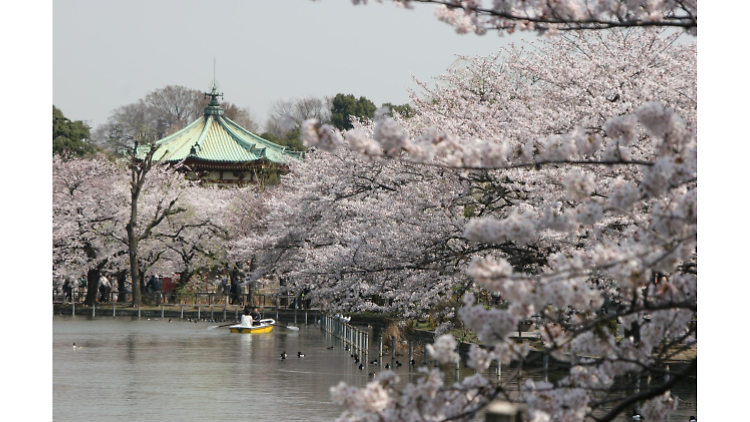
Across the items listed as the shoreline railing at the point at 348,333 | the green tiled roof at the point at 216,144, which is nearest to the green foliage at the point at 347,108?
the green tiled roof at the point at 216,144

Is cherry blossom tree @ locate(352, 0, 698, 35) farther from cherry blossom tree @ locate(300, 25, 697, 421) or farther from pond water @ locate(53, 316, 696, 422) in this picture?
pond water @ locate(53, 316, 696, 422)

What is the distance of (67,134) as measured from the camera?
42469 millimetres

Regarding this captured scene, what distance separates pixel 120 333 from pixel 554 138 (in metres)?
23.4

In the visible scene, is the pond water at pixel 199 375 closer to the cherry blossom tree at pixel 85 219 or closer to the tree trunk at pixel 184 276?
Result: the cherry blossom tree at pixel 85 219

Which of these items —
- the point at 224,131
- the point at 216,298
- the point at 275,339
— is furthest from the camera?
the point at 224,131

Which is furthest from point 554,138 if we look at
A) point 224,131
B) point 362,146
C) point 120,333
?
point 224,131

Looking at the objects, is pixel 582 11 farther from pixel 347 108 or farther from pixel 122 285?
pixel 347 108

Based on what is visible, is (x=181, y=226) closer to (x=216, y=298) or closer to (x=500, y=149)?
(x=216, y=298)

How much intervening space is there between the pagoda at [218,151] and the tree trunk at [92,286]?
9280 mm

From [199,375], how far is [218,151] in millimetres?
29555

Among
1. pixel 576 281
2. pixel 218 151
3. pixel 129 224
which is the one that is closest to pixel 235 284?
pixel 129 224

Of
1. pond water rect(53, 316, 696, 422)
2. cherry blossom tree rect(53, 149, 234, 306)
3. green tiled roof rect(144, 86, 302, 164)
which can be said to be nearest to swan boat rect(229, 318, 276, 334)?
pond water rect(53, 316, 696, 422)

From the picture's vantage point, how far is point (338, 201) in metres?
18.4

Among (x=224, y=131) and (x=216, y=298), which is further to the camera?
(x=224, y=131)
